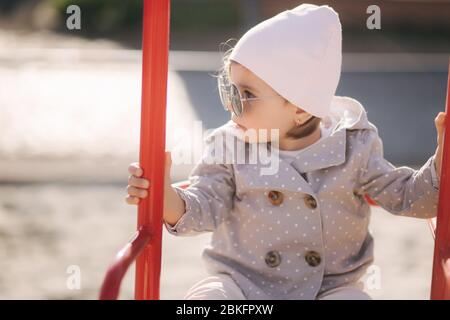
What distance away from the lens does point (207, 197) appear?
165cm

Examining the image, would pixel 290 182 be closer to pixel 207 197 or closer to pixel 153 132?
pixel 207 197

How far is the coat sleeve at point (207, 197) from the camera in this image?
160 centimetres

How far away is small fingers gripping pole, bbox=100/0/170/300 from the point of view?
1370 mm

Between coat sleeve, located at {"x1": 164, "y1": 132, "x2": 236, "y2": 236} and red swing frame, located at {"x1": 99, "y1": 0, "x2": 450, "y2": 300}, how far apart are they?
0.56 ft

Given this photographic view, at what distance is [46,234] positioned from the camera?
10.7 ft

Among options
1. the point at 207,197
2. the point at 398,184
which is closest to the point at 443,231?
the point at 398,184

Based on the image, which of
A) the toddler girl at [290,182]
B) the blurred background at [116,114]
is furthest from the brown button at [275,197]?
the blurred background at [116,114]

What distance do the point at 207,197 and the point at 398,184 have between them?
1.17 ft

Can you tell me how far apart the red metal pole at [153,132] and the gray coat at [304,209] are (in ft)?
0.57

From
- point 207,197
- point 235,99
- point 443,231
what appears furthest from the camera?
point 207,197

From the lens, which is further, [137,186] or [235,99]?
[235,99]

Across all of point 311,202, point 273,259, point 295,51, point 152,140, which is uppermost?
point 295,51

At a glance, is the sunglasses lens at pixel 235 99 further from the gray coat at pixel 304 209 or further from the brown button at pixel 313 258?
the brown button at pixel 313 258
